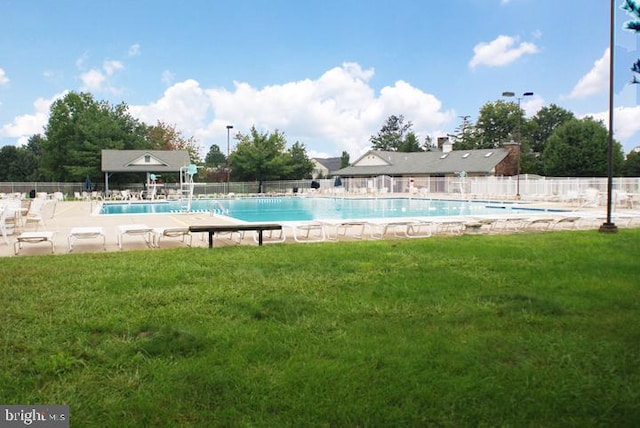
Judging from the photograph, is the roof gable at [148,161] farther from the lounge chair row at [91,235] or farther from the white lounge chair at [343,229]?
the lounge chair row at [91,235]

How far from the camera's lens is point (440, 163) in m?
51.2

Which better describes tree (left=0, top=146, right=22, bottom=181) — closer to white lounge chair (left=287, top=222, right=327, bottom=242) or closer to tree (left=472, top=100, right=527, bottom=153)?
tree (left=472, top=100, right=527, bottom=153)

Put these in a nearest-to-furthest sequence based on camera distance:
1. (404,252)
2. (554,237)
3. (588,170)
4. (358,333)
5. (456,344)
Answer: (456,344), (358,333), (404,252), (554,237), (588,170)

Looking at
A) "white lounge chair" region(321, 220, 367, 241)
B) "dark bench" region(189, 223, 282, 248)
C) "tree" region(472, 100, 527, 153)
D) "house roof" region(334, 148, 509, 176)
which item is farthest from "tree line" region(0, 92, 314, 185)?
"dark bench" region(189, 223, 282, 248)

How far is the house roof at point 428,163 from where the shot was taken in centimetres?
4743

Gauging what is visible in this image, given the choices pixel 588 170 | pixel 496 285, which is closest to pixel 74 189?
pixel 496 285

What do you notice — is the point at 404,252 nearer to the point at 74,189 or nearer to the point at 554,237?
the point at 554,237

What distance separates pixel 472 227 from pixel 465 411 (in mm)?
10608

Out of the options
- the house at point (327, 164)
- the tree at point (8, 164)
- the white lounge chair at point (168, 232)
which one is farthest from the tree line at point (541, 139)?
the tree at point (8, 164)

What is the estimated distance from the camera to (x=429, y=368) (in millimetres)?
3959

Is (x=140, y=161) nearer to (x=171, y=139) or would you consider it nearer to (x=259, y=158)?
(x=259, y=158)

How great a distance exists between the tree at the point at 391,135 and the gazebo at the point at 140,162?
4420 cm

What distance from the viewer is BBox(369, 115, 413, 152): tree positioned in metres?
82.6

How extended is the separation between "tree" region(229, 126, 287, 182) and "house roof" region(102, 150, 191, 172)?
23.0ft
